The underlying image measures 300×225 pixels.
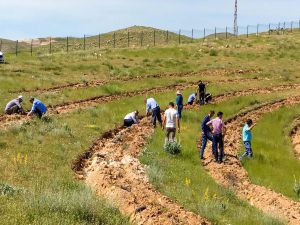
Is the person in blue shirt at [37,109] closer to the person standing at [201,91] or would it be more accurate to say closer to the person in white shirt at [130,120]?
the person in white shirt at [130,120]

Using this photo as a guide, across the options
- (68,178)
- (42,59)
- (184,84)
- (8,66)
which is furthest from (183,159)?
(42,59)

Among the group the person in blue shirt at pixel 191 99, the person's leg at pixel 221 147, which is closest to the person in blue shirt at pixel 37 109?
the person's leg at pixel 221 147

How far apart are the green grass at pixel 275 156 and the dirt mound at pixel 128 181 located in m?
4.91

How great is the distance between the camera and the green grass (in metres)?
19.4

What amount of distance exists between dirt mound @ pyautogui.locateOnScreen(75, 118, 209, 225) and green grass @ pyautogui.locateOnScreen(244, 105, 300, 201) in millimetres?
4915

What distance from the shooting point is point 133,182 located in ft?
50.8

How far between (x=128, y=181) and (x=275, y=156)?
9.94 metres

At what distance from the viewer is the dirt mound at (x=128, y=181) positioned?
1184 centimetres

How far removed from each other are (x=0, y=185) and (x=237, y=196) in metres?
8.68

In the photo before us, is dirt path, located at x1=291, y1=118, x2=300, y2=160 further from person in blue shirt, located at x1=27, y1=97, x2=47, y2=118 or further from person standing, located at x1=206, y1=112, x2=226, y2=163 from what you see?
person in blue shirt, located at x1=27, y1=97, x2=47, y2=118

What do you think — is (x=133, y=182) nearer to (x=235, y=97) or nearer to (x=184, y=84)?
(x=235, y=97)

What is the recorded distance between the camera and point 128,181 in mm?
15586

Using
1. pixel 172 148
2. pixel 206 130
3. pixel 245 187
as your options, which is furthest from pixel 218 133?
pixel 245 187

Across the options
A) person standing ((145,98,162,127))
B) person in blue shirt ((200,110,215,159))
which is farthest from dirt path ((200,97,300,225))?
person standing ((145,98,162,127))
